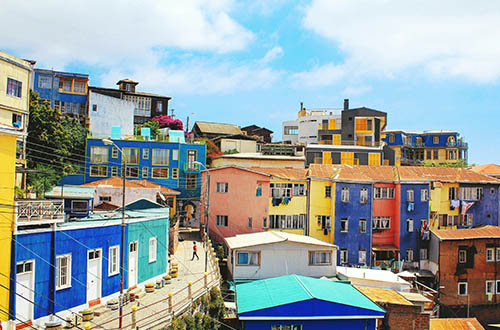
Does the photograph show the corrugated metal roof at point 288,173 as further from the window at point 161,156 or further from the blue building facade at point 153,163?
the window at point 161,156

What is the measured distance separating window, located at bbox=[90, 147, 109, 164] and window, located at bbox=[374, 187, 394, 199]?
92.4 feet

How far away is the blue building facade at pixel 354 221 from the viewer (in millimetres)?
41531

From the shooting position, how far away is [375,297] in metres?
29.6

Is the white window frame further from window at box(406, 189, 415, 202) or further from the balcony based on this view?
window at box(406, 189, 415, 202)

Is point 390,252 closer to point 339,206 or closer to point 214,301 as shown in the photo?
point 339,206

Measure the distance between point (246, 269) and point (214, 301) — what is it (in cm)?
760

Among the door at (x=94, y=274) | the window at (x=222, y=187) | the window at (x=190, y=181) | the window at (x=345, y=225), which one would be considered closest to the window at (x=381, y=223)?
the window at (x=345, y=225)

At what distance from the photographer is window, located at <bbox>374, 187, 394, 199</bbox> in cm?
4372

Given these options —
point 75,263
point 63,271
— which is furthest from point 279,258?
point 63,271

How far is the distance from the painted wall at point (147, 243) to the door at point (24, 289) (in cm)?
662

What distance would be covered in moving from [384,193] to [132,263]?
27.1 meters

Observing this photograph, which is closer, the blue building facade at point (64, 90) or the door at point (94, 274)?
the door at point (94, 274)

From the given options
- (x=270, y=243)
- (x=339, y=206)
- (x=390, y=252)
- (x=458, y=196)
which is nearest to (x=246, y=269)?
(x=270, y=243)

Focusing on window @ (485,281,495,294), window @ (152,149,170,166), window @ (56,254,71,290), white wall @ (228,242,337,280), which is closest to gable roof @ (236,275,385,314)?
white wall @ (228,242,337,280)
